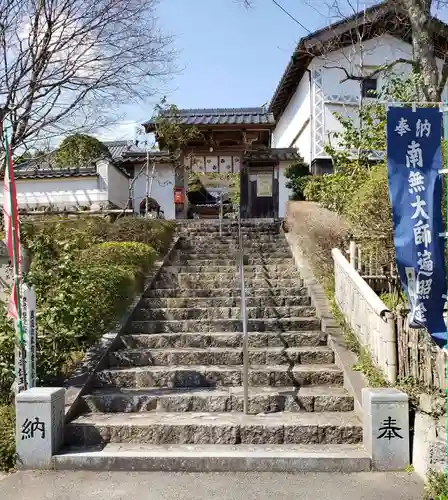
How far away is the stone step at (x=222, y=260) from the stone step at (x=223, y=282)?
35.9 inches

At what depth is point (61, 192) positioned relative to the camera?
15.4 meters

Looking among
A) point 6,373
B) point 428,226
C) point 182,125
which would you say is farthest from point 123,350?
point 182,125

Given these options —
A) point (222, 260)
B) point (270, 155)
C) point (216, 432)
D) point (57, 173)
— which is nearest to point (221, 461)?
point (216, 432)

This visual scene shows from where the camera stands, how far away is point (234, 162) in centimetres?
1809

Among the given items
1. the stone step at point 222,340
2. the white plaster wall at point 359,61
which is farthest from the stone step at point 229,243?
the white plaster wall at point 359,61

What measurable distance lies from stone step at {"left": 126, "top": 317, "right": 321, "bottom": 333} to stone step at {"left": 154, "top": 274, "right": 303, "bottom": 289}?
1643 mm

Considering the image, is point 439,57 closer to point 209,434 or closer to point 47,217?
point 47,217

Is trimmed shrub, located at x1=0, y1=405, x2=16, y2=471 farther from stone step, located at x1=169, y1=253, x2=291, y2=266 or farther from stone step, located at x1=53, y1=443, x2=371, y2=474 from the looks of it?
stone step, located at x1=169, y1=253, x2=291, y2=266

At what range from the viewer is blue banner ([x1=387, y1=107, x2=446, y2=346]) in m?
4.19

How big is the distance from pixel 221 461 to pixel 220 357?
1.96 m

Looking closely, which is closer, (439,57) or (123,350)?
(123,350)

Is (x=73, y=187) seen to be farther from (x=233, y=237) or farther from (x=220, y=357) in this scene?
(x=220, y=357)

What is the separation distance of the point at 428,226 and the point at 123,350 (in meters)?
4.45

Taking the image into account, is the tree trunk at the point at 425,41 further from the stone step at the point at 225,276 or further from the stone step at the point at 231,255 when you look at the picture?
the stone step at the point at 231,255
